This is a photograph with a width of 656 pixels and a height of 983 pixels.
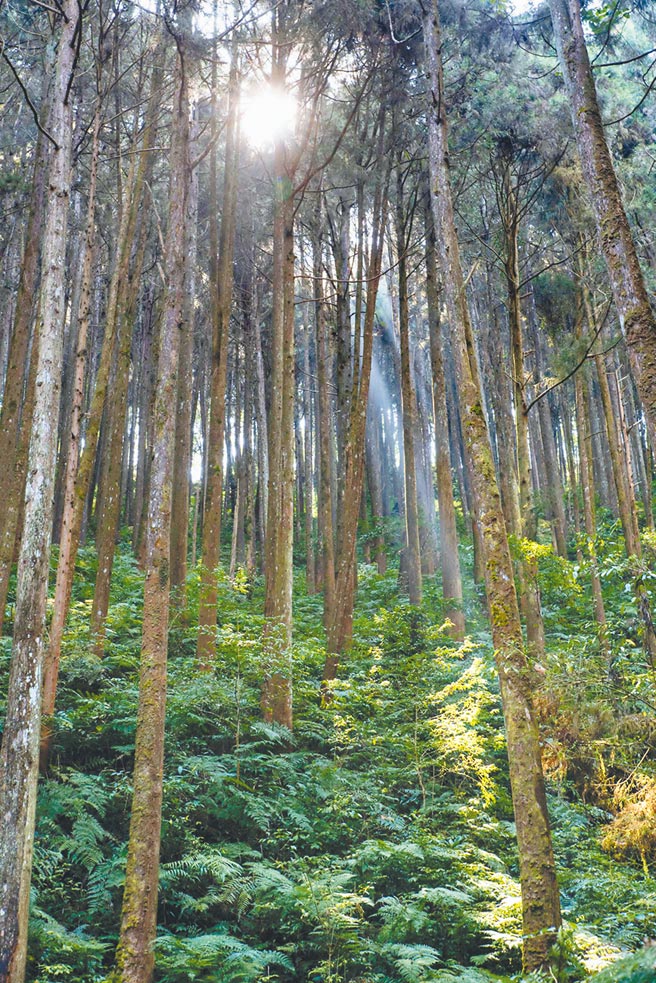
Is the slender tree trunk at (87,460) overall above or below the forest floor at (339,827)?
above

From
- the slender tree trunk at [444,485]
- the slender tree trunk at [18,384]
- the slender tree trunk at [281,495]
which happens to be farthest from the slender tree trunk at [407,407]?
the slender tree trunk at [18,384]

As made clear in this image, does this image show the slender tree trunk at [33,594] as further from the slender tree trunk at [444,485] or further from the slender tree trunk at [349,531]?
the slender tree trunk at [444,485]

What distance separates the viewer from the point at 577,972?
14.3 ft

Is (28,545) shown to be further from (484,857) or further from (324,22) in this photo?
(324,22)

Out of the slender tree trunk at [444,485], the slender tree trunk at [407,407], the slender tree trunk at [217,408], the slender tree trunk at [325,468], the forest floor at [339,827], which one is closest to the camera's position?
the forest floor at [339,827]

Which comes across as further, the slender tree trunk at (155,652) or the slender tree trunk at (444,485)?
the slender tree trunk at (444,485)

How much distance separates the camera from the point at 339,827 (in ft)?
21.9

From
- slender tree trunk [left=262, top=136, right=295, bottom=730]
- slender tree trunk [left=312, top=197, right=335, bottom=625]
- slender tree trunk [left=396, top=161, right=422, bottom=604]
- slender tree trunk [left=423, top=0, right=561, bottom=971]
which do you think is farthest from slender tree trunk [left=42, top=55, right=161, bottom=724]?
slender tree trunk [left=396, top=161, right=422, bottom=604]

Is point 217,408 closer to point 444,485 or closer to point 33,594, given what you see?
point 33,594

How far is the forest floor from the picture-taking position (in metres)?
4.89

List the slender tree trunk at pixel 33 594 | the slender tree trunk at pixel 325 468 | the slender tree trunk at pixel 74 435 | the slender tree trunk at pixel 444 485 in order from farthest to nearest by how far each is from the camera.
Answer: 1. the slender tree trunk at pixel 444 485
2. the slender tree trunk at pixel 325 468
3. the slender tree trunk at pixel 74 435
4. the slender tree trunk at pixel 33 594

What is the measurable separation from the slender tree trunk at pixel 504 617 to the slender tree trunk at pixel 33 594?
3.52 m

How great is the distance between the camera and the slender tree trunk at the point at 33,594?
14.7 ft

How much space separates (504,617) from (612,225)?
349 cm
